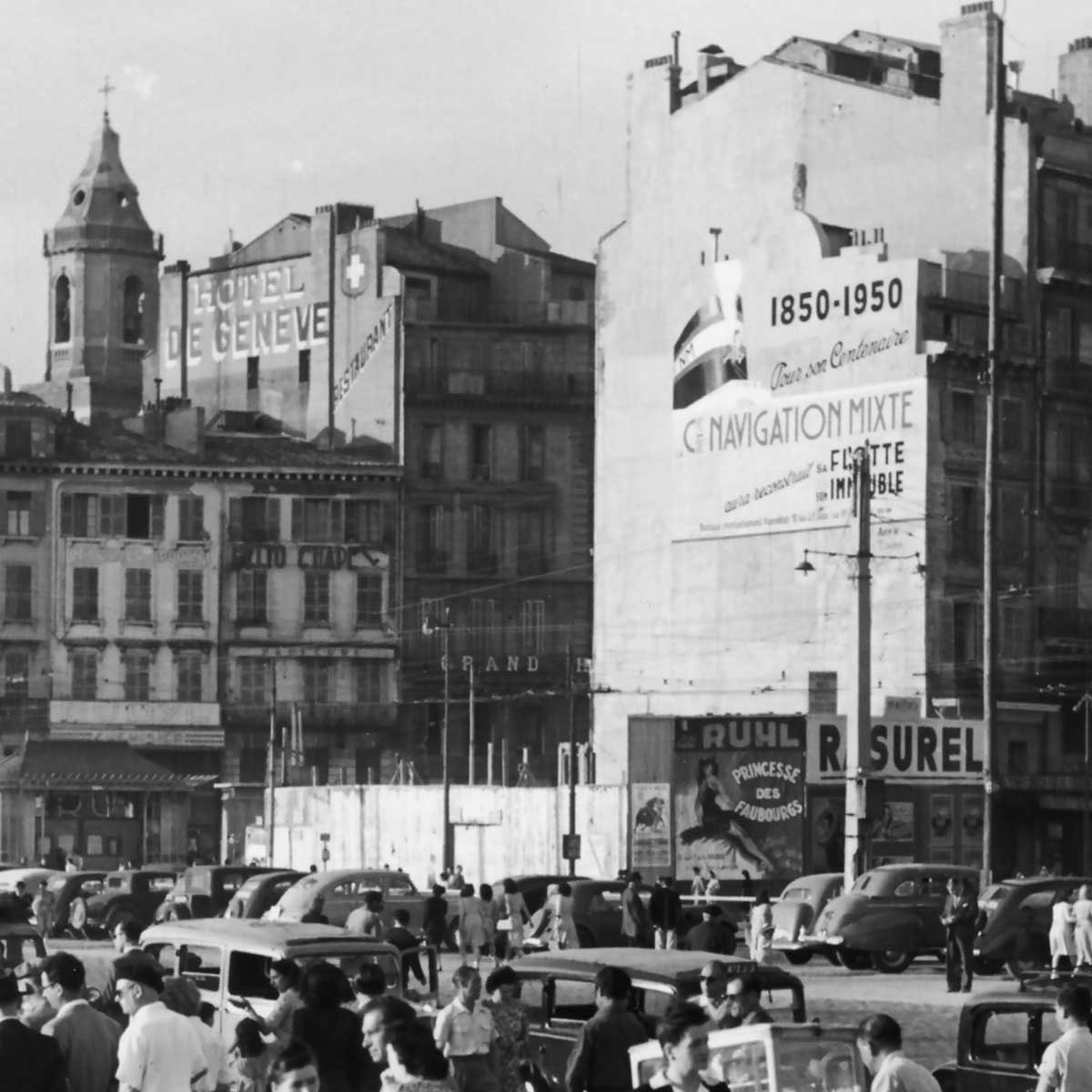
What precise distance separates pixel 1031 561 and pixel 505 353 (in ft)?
92.5

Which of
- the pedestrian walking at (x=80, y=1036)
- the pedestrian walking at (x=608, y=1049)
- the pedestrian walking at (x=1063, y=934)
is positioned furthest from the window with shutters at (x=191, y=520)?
the pedestrian walking at (x=80, y=1036)

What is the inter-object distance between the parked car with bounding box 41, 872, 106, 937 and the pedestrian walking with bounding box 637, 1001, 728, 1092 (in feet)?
130

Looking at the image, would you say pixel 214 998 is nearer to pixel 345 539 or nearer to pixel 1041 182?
pixel 1041 182

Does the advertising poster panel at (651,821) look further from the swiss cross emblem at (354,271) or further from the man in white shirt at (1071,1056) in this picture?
the swiss cross emblem at (354,271)

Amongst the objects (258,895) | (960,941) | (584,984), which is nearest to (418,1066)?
(584,984)

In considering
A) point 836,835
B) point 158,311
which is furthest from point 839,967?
point 158,311

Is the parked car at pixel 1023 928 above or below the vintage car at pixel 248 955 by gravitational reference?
below

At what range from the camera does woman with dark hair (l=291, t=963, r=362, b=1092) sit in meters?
16.6

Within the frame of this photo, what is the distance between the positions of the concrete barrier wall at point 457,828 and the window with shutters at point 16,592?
2192 centimetres

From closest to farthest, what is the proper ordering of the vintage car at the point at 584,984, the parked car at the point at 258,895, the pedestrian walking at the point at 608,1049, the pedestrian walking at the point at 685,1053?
the pedestrian walking at the point at 685,1053, the pedestrian walking at the point at 608,1049, the vintage car at the point at 584,984, the parked car at the point at 258,895

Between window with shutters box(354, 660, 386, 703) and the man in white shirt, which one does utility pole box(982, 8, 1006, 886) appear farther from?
window with shutters box(354, 660, 386, 703)

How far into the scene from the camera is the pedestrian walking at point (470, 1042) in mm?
18141

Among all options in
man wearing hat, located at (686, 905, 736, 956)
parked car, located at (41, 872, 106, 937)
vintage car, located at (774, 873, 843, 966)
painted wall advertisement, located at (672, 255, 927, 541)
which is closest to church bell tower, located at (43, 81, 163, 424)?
painted wall advertisement, located at (672, 255, 927, 541)

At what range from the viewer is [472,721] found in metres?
93.9
